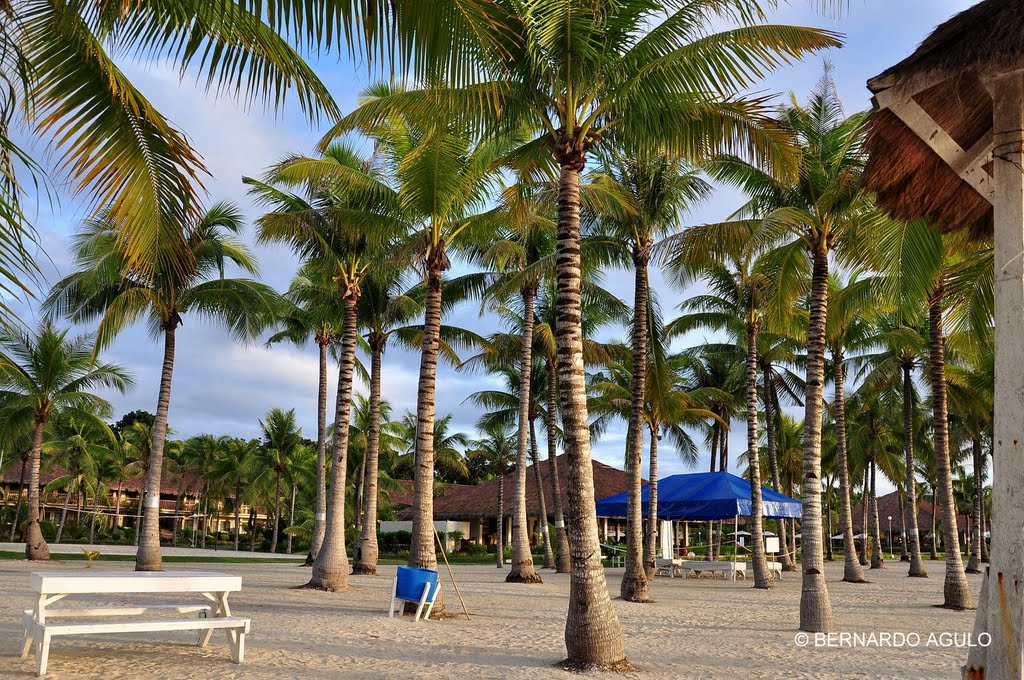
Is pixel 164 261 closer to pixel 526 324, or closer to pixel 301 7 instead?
pixel 301 7

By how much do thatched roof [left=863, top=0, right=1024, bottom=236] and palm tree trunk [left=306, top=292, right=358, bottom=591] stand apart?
1204 centimetres

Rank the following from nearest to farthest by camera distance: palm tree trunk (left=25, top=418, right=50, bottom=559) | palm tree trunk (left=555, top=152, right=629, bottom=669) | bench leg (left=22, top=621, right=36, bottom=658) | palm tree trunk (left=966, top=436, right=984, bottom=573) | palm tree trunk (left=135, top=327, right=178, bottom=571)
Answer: bench leg (left=22, top=621, right=36, bottom=658), palm tree trunk (left=555, top=152, right=629, bottom=669), palm tree trunk (left=135, top=327, right=178, bottom=571), palm tree trunk (left=25, top=418, right=50, bottom=559), palm tree trunk (left=966, top=436, right=984, bottom=573)

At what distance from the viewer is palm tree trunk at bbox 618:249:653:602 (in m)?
15.2

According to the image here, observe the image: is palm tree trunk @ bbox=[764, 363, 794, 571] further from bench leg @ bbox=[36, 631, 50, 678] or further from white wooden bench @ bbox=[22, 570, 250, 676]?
bench leg @ bbox=[36, 631, 50, 678]

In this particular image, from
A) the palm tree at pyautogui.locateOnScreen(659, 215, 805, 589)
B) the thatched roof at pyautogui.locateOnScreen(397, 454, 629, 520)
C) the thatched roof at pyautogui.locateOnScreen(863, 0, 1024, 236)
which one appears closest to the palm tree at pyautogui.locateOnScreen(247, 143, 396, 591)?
the palm tree at pyautogui.locateOnScreen(659, 215, 805, 589)

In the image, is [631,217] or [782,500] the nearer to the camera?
[631,217]

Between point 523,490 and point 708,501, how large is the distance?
520 cm

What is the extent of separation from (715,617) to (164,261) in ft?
36.5

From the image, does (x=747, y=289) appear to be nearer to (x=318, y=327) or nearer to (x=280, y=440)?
(x=318, y=327)

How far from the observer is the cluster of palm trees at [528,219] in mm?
4602

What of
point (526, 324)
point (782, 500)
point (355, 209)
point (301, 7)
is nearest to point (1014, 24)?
point (301, 7)

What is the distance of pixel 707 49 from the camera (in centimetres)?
884

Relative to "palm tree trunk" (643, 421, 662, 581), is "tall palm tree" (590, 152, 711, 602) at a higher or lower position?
higher

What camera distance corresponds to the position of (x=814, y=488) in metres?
11.2
